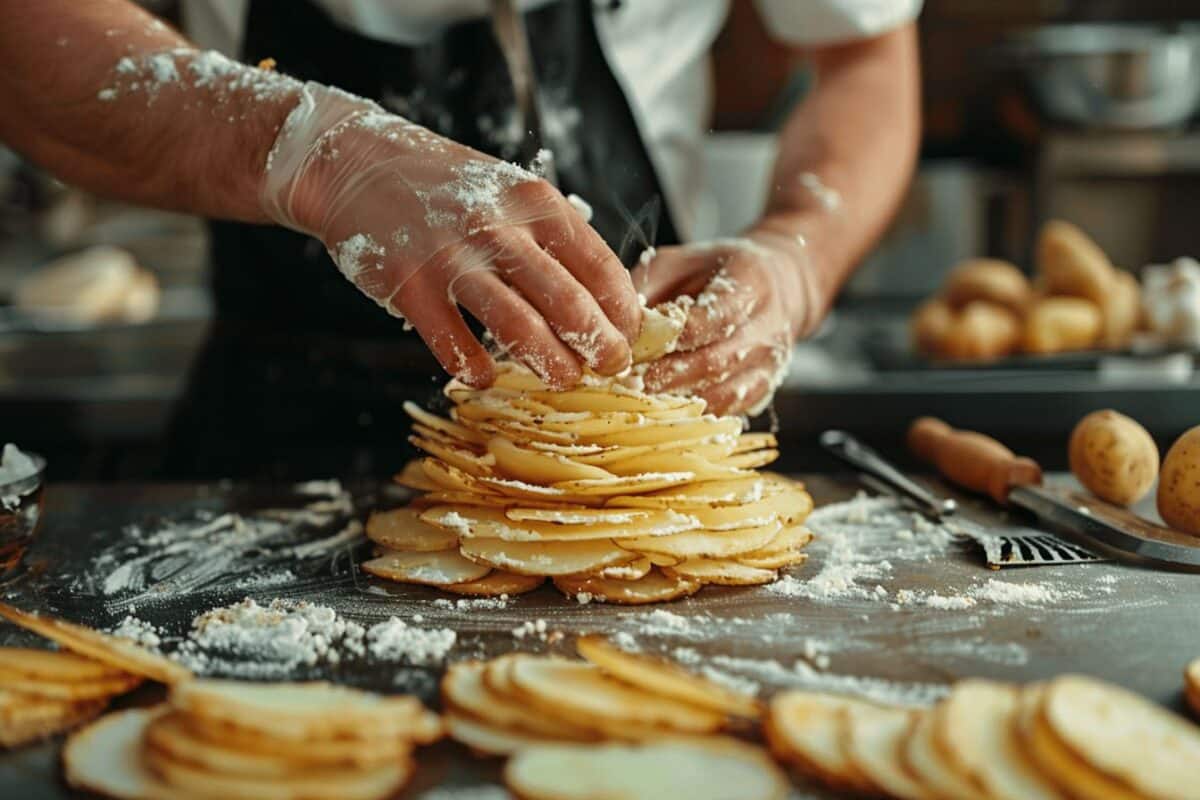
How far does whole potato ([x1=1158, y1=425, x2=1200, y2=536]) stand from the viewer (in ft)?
6.06

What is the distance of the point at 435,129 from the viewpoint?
235 centimetres

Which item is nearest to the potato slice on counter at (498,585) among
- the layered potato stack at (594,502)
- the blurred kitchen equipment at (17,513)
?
the layered potato stack at (594,502)

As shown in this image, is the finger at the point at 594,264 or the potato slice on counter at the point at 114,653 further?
the finger at the point at 594,264

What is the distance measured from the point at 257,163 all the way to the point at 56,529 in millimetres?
758

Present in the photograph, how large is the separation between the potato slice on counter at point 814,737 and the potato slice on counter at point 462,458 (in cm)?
61

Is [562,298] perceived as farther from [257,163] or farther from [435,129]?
[435,129]

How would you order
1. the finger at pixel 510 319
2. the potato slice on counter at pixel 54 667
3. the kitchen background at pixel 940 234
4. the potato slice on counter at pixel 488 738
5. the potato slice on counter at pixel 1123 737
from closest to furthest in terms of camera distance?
1. the potato slice on counter at pixel 1123 737
2. the potato slice on counter at pixel 488 738
3. the potato slice on counter at pixel 54 667
4. the finger at pixel 510 319
5. the kitchen background at pixel 940 234

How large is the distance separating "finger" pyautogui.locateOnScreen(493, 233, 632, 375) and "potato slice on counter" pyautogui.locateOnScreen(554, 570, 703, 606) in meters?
0.32

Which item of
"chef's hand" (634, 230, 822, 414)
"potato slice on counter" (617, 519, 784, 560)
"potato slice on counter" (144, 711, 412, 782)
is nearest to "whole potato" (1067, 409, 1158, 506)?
"chef's hand" (634, 230, 822, 414)

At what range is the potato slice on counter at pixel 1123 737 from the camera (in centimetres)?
108

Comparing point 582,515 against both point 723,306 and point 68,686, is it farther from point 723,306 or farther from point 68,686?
point 68,686

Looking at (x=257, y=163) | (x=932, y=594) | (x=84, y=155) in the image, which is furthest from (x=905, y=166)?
(x=84, y=155)

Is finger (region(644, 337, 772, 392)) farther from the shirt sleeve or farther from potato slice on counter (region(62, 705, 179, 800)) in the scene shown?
the shirt sleeve

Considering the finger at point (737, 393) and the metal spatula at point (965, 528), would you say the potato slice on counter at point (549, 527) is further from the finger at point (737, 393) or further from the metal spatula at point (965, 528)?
the metal spatula at point (965, 528)
